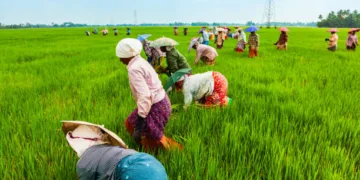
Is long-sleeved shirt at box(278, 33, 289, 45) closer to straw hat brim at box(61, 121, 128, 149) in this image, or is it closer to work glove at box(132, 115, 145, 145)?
work glove at box(132, 115, 145, 145)

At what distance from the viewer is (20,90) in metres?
3.98

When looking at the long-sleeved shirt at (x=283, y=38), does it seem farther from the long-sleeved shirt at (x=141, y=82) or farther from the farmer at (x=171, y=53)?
the long-sleeved shirt at (x=141, y=82)

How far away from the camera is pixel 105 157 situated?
4.16ft

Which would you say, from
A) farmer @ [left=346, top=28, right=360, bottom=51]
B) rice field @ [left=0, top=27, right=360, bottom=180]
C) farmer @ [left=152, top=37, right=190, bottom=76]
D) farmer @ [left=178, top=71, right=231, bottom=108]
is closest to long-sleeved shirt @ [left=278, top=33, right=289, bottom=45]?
farmer @ [left=346, top=28, right=360, bottom=51]

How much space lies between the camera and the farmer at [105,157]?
3.65ft

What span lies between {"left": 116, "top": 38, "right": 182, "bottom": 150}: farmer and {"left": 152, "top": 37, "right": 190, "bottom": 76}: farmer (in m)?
1.83

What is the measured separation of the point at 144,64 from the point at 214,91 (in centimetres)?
143

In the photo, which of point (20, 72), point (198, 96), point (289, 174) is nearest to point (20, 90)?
point (20, 72)

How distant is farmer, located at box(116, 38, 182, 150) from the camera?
6.51 feet

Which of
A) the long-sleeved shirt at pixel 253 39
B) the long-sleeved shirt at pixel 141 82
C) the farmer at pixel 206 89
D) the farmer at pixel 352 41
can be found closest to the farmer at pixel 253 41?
the long-sleeved shirt at pixel 253 39

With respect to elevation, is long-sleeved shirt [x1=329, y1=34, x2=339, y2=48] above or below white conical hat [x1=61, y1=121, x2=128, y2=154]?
above

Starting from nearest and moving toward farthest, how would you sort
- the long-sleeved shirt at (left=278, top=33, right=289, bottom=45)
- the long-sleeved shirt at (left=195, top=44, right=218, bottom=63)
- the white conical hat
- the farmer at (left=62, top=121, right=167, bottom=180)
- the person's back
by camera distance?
the farmer at (left=62, top=121, right=167, bottom=180), the person's back, the white conical hat, the long-sleeved shirt at (left=195, top=44, right=218, bottom=63), the long-sleeved shirt at (left=278, top=33, right=289, bottom=45)

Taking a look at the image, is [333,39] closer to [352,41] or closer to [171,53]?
[352,41]

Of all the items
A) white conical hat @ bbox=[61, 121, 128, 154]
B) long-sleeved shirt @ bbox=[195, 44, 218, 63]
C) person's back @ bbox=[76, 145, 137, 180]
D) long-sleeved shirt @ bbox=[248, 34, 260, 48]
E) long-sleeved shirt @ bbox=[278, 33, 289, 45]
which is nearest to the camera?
person's back @ bbox=[76, 145, 137, 180]
